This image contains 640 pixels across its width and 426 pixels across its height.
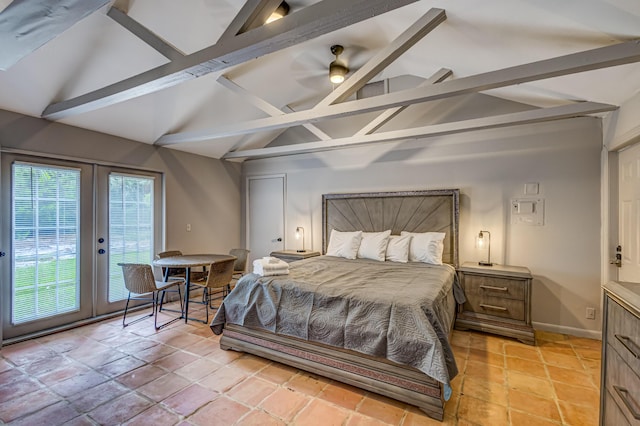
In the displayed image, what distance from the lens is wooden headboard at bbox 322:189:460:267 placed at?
3986 mm

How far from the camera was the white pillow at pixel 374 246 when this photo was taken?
4.04 metres

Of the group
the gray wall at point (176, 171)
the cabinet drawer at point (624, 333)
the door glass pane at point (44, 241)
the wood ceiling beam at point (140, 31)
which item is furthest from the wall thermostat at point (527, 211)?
the door glass pane at point (44, 241)

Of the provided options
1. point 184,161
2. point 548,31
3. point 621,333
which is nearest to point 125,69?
point 184,161

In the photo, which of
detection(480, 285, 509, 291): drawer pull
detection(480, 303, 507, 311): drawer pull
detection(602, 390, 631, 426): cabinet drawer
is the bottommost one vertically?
detection(480, 303, 507, 311): drawer pull

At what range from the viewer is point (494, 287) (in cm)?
333

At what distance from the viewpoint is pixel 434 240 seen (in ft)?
12.5

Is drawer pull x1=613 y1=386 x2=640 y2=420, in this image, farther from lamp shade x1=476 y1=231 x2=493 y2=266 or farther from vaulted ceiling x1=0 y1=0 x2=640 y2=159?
lamp shade x1=476 y1=231 x2=493 y2=266

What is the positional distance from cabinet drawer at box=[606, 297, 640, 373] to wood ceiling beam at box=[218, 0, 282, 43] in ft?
7.98

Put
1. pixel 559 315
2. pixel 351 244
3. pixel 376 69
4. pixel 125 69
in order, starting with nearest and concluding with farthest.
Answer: pixel 376 69 → pixel 125 69 → pixel 559 315 → pixel 351 244

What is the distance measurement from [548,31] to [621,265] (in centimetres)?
254

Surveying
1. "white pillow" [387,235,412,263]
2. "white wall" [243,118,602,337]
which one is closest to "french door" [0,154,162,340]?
"white pillow" [387,235,412,263]

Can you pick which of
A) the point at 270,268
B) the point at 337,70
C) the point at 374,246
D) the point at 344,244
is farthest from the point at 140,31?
the point at 374,246

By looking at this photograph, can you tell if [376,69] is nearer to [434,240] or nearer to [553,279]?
[434,240]

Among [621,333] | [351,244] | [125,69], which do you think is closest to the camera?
[621,333]
